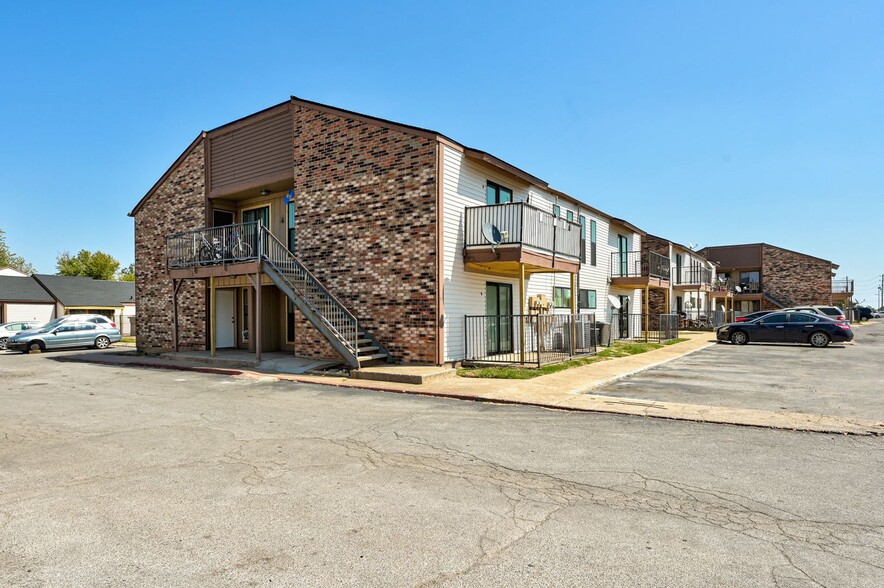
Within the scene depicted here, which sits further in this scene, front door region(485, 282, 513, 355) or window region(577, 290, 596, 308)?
window region(577, 290, 596, 308)

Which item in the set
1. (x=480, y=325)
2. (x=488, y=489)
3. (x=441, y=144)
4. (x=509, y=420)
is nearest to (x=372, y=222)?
(x=441, y=144)

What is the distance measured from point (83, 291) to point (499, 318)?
4121 cm

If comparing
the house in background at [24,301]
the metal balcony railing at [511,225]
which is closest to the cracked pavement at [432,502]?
the metal balcony railing at [511,225]

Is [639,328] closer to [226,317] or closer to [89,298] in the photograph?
[226,317]

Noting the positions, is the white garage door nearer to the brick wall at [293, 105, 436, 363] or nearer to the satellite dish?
the brick wall at [293, 105, 436, 363]

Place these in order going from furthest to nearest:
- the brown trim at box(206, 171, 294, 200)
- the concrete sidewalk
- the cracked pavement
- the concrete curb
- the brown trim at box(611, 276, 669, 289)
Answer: the brown trim at box(611, 276, 669, 289)
the brown trim at box(206, 171, 294, 200)
the concrete sidewalk
the concrete curb
the cracked pavement

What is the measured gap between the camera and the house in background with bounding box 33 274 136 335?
42.1 metres

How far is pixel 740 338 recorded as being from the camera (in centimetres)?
2486

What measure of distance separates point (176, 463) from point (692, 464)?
5621 mm

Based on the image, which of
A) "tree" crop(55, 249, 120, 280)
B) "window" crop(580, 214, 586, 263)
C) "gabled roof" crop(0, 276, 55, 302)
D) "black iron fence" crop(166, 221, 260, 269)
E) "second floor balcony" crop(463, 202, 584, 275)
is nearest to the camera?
"second floor balcony" crop(463, 202, 584, 275)

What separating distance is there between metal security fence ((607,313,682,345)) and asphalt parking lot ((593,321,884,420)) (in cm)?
630

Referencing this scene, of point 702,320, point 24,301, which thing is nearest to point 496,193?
point 702,320

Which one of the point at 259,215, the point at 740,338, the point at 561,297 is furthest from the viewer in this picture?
the point at 740,338

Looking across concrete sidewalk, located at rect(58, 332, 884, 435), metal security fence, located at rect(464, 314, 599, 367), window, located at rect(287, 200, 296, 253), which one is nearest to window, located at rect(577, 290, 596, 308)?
metal security fence, located at rect(464, 314, 599, 367)
